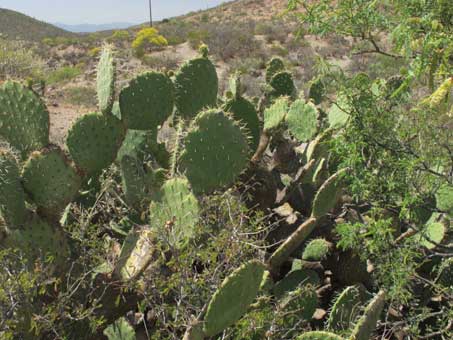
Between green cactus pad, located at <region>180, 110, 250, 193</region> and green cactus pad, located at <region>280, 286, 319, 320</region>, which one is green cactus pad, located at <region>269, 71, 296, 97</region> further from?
green cactus pad, located at <region>280, 286, 319, 320</region>

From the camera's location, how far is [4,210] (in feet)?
9.50

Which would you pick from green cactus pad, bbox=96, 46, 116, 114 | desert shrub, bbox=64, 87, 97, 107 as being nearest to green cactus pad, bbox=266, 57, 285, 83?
green cactus pad, bbox=96, 46, 116, 114

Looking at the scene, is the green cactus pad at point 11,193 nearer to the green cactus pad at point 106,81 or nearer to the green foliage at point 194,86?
the green cactus pad at point 106,81

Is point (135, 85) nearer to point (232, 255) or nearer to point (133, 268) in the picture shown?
point (133, 268)

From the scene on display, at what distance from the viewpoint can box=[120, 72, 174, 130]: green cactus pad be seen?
3447mm

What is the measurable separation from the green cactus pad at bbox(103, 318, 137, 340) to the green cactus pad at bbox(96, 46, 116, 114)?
1241 millimetres

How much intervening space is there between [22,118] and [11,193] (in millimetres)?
557

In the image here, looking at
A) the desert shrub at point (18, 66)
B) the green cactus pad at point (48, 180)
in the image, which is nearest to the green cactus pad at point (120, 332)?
the green cactus pad at point (48, 180)

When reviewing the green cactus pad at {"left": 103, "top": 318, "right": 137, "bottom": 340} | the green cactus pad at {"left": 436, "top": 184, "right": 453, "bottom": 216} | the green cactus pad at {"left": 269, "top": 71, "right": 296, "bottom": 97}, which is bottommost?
the green cactus pad at {"left": 103, "top": 318, "right": 137, "bottom": 340}

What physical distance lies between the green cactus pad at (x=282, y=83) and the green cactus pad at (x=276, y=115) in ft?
2.62

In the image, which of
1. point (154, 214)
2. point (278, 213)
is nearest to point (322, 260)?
point (278, 213)

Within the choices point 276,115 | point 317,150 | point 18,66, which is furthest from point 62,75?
point 317,150

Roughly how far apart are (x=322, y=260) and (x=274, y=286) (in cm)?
55

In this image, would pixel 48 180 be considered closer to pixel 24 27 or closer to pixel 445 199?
pixel 445 199
